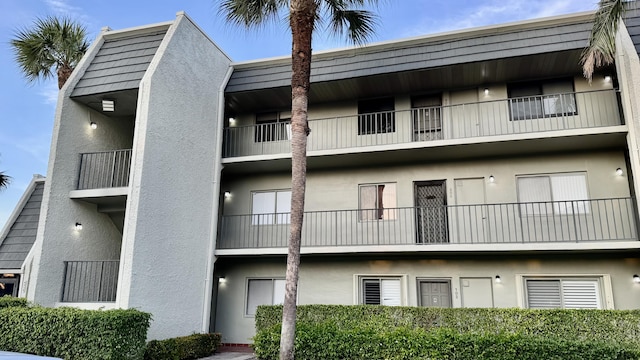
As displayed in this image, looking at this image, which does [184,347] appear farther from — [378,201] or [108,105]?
[378,201]

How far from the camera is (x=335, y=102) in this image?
645 inches

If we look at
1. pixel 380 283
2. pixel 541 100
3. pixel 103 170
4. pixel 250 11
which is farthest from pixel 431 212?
pixel 103 170

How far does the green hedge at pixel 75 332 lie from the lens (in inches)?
372

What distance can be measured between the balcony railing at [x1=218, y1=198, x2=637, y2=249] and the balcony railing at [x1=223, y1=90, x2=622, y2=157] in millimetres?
2355

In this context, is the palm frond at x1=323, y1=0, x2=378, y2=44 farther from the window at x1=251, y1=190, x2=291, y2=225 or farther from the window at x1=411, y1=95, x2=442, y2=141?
the window at x1=251, y1=190, x2=291, y2=225

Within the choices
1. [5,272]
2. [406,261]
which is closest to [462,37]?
[406,261]

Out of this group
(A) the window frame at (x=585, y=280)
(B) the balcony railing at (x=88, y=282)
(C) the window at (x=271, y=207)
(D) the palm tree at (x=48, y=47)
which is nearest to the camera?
(B) the balcony railing at (x=88, y=282)

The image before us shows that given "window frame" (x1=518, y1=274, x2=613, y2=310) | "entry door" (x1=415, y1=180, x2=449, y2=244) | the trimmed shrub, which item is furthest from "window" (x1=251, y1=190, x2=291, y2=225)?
"window frame" (x1=518, y1=274, x2=613, y2=310)

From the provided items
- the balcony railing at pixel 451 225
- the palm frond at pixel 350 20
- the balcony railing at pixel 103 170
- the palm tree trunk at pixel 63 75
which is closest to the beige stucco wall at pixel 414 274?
the balcony railing at pixel 451 225

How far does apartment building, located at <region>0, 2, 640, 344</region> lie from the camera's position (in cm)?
1220

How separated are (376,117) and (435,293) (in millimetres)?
6101

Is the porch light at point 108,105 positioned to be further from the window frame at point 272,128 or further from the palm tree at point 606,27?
the palm tree at point 606,27

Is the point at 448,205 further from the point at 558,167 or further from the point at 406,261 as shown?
the point at 558,167

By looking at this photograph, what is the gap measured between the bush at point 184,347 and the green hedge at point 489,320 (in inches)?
59.0
